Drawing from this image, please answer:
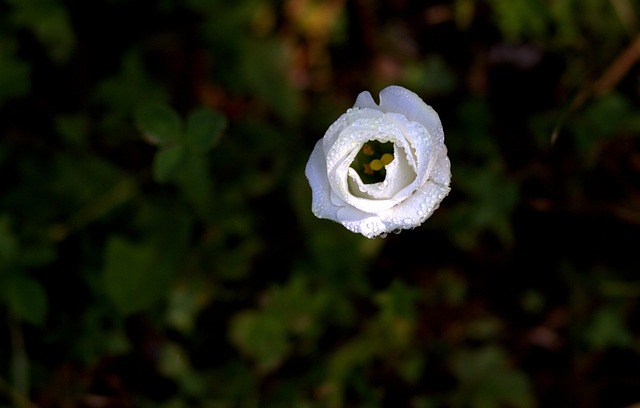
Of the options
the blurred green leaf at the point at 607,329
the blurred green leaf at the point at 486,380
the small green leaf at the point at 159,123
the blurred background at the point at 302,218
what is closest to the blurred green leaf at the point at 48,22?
the blurred background at the point at 302,218

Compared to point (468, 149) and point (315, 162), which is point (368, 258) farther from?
point (315, 162)

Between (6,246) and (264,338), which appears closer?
(6,246)

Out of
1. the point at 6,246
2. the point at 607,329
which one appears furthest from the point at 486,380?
the point at 6,246

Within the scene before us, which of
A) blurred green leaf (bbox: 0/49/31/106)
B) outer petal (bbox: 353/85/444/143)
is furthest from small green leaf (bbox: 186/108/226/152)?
blurred green leaf (bbox: 0/49/31/106)

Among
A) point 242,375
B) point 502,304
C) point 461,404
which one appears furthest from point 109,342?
point 502,304

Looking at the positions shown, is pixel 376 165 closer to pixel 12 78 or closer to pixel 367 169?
pixel 367 169

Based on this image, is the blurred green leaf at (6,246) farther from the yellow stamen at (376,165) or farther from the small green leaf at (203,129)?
the yellow stamen at (376,165)

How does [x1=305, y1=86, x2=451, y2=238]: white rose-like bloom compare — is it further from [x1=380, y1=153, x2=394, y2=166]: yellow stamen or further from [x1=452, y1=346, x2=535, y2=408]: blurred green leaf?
[x1=452, y1=346, x2=535, y2=408]: blurred green leaf
